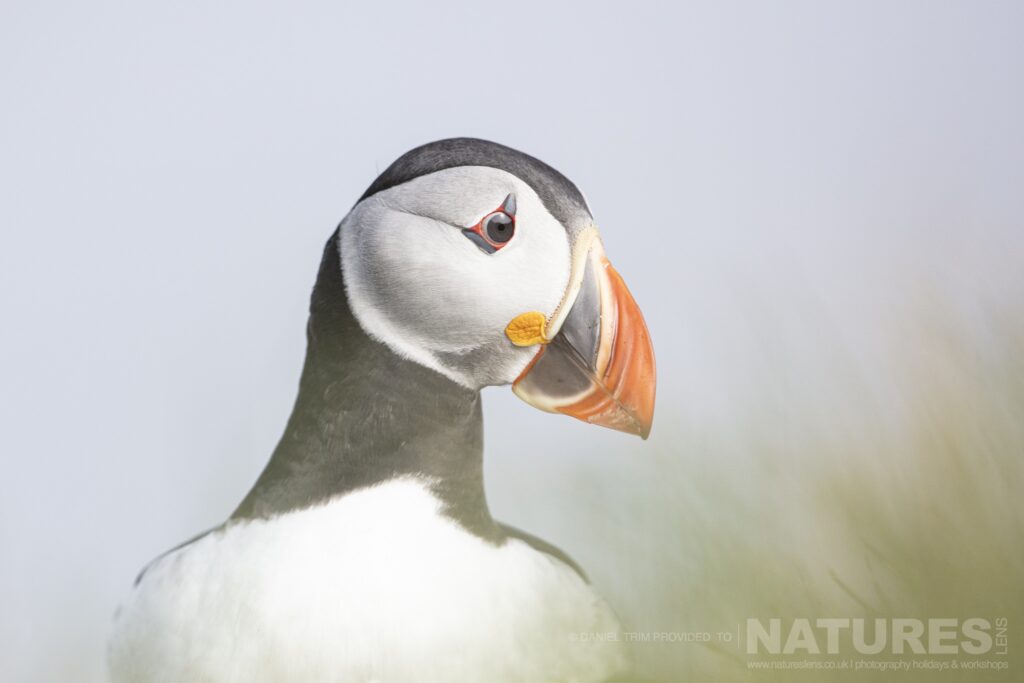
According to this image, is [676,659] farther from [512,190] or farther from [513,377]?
[512,190]

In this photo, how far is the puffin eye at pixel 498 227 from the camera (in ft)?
5.43

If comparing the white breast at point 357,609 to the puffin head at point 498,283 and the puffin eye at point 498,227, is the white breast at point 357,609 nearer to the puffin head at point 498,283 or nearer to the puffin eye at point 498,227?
the puffin head at point 498,283

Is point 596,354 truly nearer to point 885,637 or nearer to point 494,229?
point 494,229

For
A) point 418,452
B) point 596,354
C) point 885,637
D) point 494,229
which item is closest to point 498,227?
point 494,229

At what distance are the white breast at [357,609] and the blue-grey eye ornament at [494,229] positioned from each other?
0.40 m

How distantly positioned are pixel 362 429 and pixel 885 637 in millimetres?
851

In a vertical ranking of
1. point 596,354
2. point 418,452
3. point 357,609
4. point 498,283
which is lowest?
point 357,609

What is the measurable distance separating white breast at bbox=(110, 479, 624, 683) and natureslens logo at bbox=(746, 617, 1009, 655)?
40 centimetres

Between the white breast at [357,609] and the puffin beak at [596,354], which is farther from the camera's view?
the puffin beak at [596,354]

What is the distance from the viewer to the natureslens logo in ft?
3.66

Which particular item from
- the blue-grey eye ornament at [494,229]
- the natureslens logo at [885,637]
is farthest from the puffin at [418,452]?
the natureslens logo at [885,637]

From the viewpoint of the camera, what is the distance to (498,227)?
1.66 meters

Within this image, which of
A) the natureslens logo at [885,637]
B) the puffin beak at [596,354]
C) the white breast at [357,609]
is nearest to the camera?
the natureslens logo at [885,637]

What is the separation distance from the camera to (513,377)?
176 cm
